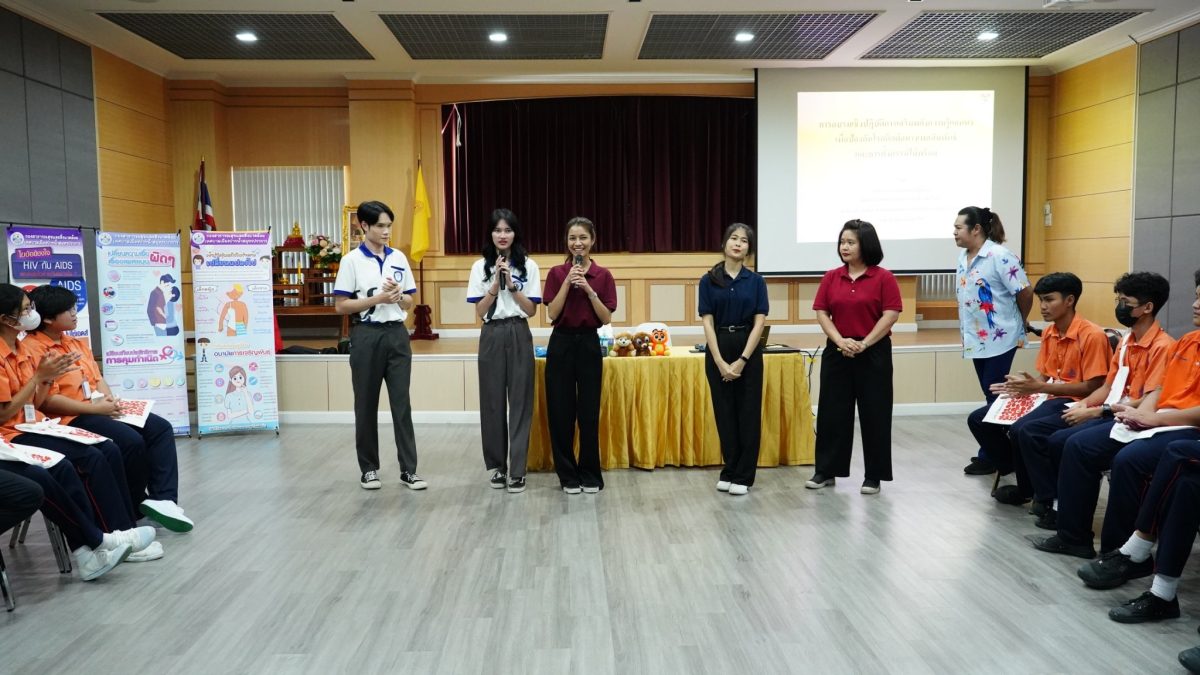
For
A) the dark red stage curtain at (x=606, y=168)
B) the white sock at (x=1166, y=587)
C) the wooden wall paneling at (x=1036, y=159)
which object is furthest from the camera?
the dark red stage curtain at (x=606, y=168)

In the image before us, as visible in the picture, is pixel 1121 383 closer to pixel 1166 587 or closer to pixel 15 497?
pixel 1166 587

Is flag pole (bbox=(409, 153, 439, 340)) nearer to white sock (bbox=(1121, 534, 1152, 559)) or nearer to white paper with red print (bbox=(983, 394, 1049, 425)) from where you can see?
white paper with red print (bbox=(983, 394, 1049, 425))

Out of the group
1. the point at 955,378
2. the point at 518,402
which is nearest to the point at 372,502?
the point at 518,402

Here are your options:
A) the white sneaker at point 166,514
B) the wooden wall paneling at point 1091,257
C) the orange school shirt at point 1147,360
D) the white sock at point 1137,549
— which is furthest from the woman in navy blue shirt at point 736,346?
the wooden wall paneling at point 1091,257

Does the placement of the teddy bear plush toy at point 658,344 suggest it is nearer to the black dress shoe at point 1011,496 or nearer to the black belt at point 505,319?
the black belt at point 505,319

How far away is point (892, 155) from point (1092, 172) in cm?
207

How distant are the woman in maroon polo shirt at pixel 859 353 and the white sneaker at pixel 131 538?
329 cm

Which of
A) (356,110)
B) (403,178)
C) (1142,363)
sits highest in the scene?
(356,110)

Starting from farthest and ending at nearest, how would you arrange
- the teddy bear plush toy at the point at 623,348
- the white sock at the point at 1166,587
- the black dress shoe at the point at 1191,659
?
the teddy bear plush toy at the point at 623,348, the white sock at the point at 1166,587, the black dress shoe at the point at 1191,659

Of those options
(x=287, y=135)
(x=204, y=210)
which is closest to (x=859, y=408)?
(x=204, y=210)

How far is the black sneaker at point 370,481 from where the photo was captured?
4.70 meters

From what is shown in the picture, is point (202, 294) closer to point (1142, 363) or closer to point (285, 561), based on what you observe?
point (285, 561)

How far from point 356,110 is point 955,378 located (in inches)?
278

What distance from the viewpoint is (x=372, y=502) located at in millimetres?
4461
